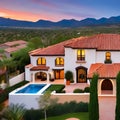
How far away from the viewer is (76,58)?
43.4 m

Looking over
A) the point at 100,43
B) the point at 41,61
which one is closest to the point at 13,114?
the point at 41,61


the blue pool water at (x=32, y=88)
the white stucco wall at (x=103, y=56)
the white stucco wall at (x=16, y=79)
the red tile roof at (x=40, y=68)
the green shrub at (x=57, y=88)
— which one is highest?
the white stucco wall at (x=103, y=56)

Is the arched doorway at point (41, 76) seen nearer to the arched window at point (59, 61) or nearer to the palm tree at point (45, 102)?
the arched window at point (59, 61)

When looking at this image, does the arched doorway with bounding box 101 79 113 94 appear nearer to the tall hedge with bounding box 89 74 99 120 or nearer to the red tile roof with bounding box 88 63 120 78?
the red tile roof with bounding box 88 63 120 78

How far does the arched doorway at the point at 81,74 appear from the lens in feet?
144

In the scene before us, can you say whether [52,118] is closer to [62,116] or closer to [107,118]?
[62,116]

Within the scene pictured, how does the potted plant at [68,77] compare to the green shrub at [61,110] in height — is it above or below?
above

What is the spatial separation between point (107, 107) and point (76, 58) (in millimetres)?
13736

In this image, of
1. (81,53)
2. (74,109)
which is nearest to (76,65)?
(81,53)

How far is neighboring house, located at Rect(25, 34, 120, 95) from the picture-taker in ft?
140

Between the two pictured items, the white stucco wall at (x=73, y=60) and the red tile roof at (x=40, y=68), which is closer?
the white stucco wall at (x=73, y=60)

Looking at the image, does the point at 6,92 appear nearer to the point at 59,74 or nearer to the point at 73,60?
the point at 59,74

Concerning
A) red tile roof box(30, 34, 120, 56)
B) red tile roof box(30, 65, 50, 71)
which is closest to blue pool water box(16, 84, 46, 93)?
red tile roof box(30, 65, 50, 71)

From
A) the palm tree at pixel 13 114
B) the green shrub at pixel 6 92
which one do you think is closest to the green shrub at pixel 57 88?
the green shrub at pixel 6 92
